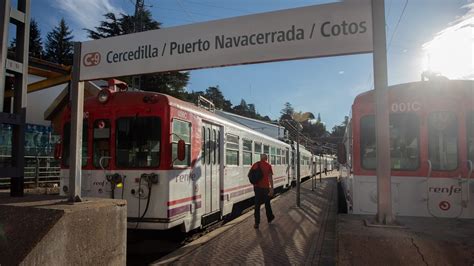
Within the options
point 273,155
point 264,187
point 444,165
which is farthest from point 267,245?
point 273,155

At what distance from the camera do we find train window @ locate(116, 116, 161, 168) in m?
7.09

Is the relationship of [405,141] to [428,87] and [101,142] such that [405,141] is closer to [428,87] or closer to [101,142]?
[428,87]

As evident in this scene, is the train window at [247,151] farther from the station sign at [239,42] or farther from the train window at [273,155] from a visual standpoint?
the station sign at [239,42]

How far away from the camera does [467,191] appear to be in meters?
5.91

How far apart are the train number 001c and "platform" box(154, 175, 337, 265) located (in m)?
2.56

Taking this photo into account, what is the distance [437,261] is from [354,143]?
12.5 feet

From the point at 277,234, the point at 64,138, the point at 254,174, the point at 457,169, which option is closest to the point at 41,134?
the point at 64,138

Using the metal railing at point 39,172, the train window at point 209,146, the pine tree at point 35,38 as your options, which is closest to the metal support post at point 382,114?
the train window at point 209,146

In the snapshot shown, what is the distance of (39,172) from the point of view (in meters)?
17.6

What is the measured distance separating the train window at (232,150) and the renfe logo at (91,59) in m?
5.25

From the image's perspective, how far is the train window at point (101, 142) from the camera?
745cm

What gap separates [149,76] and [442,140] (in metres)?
27.7

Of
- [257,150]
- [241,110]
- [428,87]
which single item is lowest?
[257,150]

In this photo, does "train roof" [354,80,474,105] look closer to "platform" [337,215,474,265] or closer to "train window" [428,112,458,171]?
"train window" [428,112,458,171]
